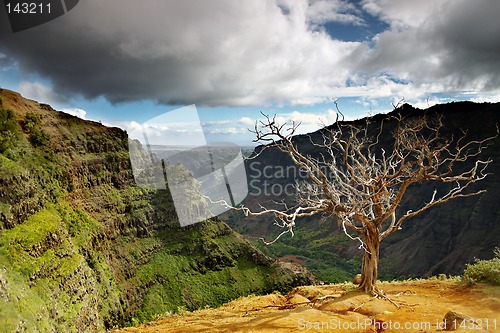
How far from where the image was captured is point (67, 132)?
29.0 m

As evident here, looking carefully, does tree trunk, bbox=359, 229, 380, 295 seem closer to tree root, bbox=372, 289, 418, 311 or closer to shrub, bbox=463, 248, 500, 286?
tree root, bbox=372, 289, 418, 311

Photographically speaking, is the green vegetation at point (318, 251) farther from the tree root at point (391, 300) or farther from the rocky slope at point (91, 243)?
the tree root at point (391, 300)

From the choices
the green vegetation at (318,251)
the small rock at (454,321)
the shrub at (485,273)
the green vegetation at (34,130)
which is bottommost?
the green vegetation at (318,251)

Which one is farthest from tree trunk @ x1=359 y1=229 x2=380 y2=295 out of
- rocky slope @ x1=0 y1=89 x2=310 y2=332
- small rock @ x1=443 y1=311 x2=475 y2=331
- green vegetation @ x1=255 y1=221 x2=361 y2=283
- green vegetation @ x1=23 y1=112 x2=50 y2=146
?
green vegetation @ x1=255 y1=221 x2=361 y2=283

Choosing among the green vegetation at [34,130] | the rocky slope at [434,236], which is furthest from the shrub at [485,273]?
the rocky slope at [434,236]

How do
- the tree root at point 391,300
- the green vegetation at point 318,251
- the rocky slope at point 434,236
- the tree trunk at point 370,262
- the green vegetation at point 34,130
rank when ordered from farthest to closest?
the green vegetation at point 318,251, the rocky slope at point 434,236, the green vegetation at point 34,130, the tree trunk at point 370,262, the tree root at point 391,300

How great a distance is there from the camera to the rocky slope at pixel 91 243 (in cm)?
1616

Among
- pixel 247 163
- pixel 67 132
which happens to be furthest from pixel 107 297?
pixel 247 163

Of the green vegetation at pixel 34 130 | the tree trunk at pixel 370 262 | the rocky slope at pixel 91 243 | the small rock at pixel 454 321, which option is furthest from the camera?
the green vegetation at pixel 34 130

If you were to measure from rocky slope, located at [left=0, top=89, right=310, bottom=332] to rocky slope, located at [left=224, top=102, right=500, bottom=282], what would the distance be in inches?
903

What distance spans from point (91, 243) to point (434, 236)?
6892 cm

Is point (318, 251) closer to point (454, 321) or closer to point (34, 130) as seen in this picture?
point (34, 130)

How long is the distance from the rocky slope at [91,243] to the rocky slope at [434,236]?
903 inches

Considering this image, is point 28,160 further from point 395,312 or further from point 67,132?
point 395,312
